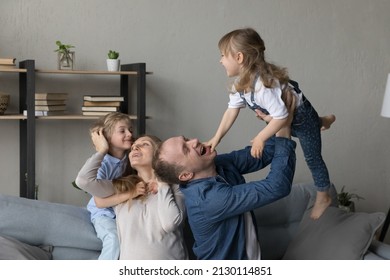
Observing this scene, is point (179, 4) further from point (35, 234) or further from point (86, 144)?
point (35, 234)

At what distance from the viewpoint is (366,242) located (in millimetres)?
2961

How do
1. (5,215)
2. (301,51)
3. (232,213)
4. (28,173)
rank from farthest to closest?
1. (301,51)
2. (28,173)
3. (5,215)
4. (232,213)

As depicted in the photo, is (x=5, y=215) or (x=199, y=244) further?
(x=5, y=215)

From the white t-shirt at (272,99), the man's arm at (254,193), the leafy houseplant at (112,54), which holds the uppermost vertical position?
the leafy houseplant at (112,54)

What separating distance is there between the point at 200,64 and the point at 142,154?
6.78 feet

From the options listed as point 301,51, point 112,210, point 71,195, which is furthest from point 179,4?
point 112,210

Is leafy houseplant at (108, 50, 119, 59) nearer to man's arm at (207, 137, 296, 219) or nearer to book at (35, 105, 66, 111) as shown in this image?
book at (35, 105, 66, 111)

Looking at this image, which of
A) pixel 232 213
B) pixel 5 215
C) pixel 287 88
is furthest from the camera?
pixel 5 215

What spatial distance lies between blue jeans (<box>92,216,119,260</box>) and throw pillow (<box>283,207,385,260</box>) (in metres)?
0.81

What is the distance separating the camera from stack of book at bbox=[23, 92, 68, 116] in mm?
4176

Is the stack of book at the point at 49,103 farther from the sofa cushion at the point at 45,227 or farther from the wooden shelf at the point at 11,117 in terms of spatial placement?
the sofa cushion at the point at 45,227

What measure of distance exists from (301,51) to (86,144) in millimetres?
1705

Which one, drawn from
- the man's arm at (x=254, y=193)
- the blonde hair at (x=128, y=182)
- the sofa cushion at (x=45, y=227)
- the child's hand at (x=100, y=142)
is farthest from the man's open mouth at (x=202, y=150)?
the sofa cushion at (x=45, y=227)

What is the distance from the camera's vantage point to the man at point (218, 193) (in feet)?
7.71
